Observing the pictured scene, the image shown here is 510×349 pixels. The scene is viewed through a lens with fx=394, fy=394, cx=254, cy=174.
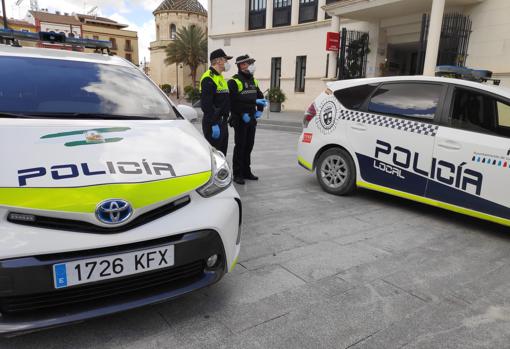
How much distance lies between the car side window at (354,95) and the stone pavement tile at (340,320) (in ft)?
8.49

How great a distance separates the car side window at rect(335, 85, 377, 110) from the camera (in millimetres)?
4676

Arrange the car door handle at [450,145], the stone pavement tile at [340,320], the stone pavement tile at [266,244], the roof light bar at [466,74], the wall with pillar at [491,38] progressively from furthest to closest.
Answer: the wall with pillar at [491,38], the roof light bar at [466,74], the car door handle at [450,145], the stone pavement tile at [266,244], the stone pavement tile at [340,320]

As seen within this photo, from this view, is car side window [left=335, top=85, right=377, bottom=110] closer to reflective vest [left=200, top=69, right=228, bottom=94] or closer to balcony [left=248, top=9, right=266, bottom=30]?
reflective vest [left=200, top=69, right=228, bottom=94]

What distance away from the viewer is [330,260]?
3.15 m

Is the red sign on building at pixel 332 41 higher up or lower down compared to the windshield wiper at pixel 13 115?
higher up

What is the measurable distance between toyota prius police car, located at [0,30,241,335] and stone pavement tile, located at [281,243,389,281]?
0.80 m

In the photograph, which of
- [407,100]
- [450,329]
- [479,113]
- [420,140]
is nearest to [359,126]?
[407,100]

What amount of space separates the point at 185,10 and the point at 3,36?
5317cm

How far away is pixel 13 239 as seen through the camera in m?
1.68

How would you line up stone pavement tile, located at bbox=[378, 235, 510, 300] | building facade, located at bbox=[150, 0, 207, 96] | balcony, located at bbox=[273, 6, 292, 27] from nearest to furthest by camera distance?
1. stone pavement tile, located at bbox=[378, 235, 510, 300]
2. balcony, located at bbox=[273, 6, 292, 27]
3. building facade, located at bbox=[150, 0, 207, 96]

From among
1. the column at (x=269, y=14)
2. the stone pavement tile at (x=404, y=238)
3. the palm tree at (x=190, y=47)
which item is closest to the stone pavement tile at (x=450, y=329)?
the stone pavement tile at (x=404, y=238)

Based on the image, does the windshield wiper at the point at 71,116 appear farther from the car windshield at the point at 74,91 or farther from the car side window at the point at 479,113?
the car side window at the point at 479,113

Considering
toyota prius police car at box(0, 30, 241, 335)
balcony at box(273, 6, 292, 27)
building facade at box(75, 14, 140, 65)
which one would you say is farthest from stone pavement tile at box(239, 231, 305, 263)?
building facade at box(75, 14, 140, 65)

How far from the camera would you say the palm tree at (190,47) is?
139 ft
